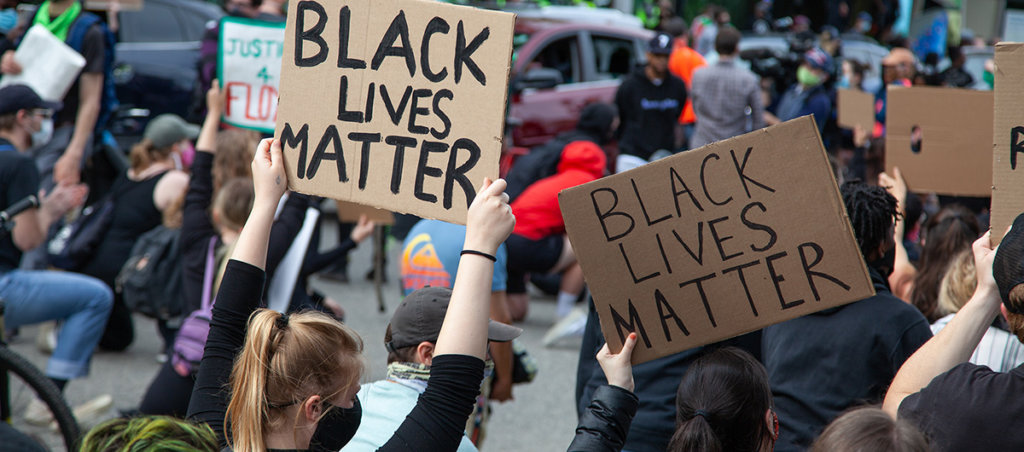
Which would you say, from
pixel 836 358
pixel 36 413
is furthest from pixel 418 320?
pixel 36 413

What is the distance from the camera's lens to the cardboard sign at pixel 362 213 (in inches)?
215

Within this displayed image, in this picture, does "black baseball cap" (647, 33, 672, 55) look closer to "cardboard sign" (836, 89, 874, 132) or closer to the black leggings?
"cardboard sign" (836, 89, 874, 132)

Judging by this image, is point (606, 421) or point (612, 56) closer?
point (606, 421)

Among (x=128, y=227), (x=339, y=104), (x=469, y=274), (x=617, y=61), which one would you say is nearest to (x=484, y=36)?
(x=339, y=104)

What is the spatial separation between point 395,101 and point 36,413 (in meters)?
2.96

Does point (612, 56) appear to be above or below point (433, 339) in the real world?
below

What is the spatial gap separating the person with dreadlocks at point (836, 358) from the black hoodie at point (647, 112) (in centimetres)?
622

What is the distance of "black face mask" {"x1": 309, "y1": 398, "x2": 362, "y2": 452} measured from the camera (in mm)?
2262

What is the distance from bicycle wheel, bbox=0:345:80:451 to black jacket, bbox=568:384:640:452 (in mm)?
2765

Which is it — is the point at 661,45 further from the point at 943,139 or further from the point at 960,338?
the point at 960,338

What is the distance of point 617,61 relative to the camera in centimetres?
1149

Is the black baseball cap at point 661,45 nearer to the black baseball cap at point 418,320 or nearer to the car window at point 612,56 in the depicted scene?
the car window at point 612,56

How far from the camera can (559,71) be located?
35.2 ft

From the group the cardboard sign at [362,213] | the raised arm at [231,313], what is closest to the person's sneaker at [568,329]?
the cardboard sign at [362,213]
